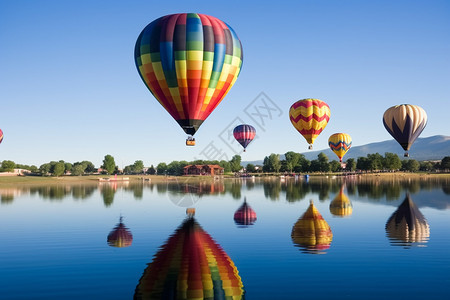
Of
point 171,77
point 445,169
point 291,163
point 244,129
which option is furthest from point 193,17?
point 445,169

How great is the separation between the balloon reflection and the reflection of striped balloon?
106 ft

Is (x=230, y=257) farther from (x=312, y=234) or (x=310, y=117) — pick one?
(x=310, y=117)

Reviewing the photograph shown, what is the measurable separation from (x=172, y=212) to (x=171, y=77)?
460 inches

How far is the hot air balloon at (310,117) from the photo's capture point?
63.8 metres

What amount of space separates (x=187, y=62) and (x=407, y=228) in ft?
62.6

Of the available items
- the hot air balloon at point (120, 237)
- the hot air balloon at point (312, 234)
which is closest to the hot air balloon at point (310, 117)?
the hot air balloon at point (312, 234)

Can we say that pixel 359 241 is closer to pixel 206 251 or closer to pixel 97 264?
pixel 206 251

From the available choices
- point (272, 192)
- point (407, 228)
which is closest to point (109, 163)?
point (272, 192)

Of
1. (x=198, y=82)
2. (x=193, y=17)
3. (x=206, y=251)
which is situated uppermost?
(x=193, y=17)

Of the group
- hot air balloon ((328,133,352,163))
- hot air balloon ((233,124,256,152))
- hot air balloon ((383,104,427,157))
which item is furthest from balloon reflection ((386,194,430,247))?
hot air balloon ((328,133,352,163))

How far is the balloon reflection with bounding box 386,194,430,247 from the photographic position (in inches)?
780

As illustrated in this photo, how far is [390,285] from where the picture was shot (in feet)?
41.7

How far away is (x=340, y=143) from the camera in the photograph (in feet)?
338

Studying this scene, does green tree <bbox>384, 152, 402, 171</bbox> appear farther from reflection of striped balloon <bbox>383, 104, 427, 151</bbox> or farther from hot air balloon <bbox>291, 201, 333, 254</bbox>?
hot air balloon <bbox>291, 201, 333, 254</bbox>
